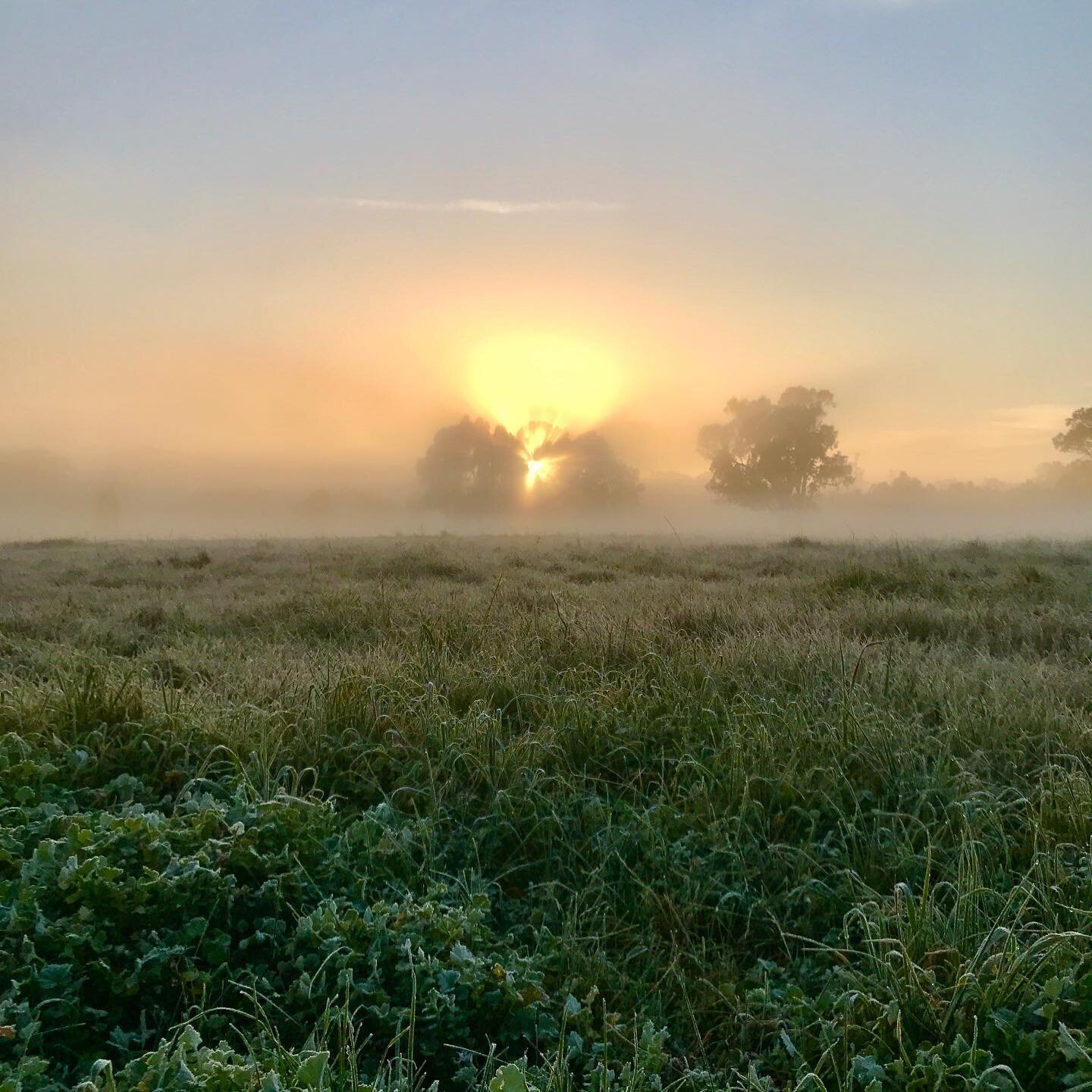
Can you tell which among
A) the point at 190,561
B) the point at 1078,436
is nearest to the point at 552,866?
the point at 190,561

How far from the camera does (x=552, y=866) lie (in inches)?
142

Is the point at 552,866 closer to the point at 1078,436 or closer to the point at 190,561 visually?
the point at 190,561

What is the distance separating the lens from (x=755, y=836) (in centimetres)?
367

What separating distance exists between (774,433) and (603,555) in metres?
46.0

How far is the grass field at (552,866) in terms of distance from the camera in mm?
2355

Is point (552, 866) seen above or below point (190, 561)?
below

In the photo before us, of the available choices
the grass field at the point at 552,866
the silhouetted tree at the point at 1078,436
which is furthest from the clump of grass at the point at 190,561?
the silhouetted tree at the point at 1078,436

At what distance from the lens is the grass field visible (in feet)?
7.73

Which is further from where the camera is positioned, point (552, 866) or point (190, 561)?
point (190, 561)

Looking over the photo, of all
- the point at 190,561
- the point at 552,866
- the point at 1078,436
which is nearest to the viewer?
the point at 552,866

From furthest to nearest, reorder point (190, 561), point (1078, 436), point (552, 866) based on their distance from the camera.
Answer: point (1078, 436) < point (190, 561) < point (552, 866)

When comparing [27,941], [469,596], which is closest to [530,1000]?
[27,941]

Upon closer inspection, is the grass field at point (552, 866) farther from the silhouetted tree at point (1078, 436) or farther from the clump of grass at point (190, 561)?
the silhouetted tree at point (1078, 436)

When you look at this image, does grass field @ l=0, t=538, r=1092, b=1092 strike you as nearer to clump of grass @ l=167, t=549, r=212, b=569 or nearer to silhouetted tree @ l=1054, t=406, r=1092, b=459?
clump of grass @ l=167, t=549, r=212, b=569
